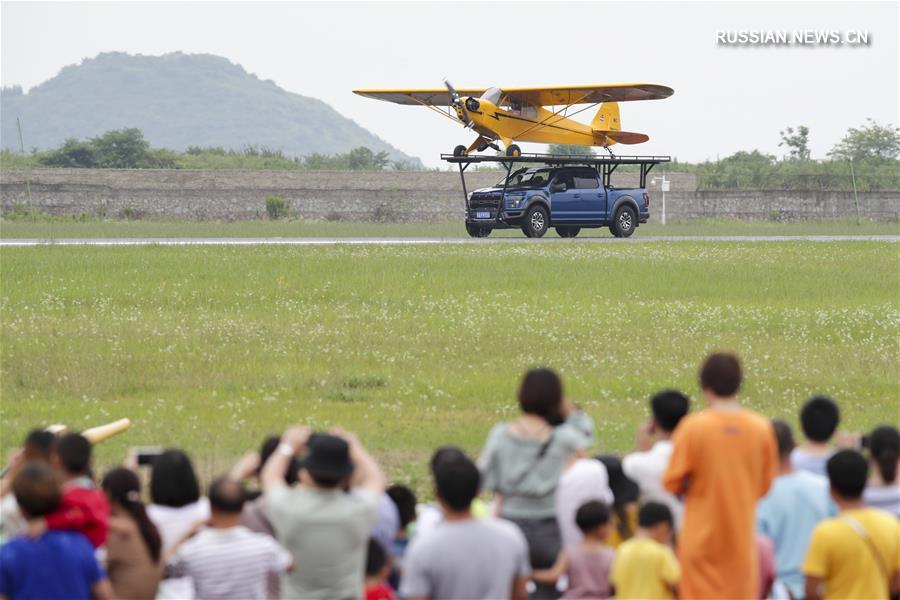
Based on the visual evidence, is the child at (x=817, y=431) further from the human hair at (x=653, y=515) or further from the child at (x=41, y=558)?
the child at (x=41, y=558)

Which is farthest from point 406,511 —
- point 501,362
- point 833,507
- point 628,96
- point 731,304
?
point 628,96

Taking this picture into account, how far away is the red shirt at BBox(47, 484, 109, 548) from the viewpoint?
5812 millimetres

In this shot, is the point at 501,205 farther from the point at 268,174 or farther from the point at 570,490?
the point at 570,490

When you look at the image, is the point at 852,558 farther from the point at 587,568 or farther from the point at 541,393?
the point at 541,393

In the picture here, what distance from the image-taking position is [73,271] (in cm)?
2756

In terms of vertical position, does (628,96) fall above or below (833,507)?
above

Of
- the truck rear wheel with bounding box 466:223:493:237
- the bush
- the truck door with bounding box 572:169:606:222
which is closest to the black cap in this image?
the truck rear wheel with bounding box 466:223:493:237

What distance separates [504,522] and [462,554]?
13.0 inches

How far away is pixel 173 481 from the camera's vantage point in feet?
21.1

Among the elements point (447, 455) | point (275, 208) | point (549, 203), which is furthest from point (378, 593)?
point (275, 208)

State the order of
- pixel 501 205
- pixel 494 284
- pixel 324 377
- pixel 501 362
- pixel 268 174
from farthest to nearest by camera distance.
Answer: pixel 268 174 → pixel 501 205 → pixel 494 284 → pixel 501 362 → pixel 324 377

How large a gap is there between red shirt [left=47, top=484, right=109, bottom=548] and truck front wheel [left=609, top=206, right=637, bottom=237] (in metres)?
37.6

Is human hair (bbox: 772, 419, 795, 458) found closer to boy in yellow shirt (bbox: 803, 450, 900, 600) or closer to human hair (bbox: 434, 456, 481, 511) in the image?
boy in yellow shirt (bbox: 803, 450, 900, 600)

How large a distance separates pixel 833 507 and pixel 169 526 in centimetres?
333
